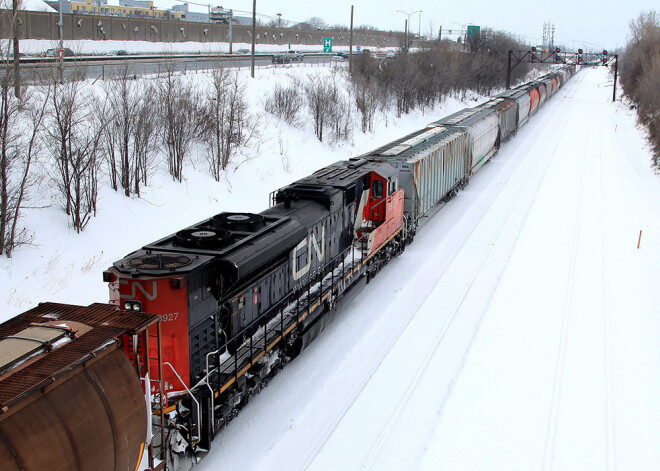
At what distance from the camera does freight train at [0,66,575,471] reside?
6559 millimetres

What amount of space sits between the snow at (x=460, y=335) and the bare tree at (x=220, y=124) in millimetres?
820

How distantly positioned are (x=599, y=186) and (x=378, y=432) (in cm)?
2627

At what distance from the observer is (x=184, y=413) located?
1009 cm

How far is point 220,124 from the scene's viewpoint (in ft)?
→ 94.9

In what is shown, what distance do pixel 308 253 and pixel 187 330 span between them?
505 centimetres

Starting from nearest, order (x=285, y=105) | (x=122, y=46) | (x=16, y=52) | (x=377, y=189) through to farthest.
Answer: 1. (x=16, y=52)
2. (x=377, y=189)
3. (x=285, y=105)
4. (x=122, y=46)

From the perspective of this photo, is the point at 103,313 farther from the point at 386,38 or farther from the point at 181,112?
the point at 386,38

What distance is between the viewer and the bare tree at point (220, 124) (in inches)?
1101

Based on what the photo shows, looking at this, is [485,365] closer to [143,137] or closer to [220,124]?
[143,137]

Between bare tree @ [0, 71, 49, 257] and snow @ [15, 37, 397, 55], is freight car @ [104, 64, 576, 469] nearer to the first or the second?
bare tree @ [0, 71, 49, 257]

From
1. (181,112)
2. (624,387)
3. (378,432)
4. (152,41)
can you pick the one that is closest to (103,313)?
(378,432)

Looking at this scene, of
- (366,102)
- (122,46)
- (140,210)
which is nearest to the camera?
(140,210)

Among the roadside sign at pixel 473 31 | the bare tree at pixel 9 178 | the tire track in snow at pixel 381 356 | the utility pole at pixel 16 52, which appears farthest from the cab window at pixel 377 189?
the roadside sign at pixel 473 31

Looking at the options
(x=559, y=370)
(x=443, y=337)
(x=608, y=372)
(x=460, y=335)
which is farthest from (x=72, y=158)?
(x=608, y=372)
